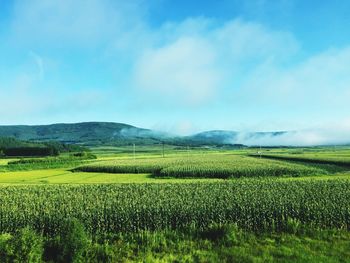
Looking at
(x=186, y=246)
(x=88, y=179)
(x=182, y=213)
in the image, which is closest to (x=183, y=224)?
(x=182, y=213)

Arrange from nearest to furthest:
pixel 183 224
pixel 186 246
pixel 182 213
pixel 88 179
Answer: pixel 186 246, pixel 183 224, pixel 182 213, pixel 88 179

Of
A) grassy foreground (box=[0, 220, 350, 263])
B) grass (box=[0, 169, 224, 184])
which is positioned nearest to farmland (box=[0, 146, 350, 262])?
grassy foreground (box=[0, 220, 350, 263])

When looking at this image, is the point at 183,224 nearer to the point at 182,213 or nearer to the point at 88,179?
the point at 182,213

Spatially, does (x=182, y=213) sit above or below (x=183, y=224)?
above

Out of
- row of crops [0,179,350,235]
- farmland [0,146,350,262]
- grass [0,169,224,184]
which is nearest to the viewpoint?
farmland [0,146,350,262]

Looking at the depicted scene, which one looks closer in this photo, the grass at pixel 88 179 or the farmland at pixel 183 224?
the farmland at pixel 183 224

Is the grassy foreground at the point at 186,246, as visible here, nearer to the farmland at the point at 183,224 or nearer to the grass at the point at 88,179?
the farmland at the point at 183,224

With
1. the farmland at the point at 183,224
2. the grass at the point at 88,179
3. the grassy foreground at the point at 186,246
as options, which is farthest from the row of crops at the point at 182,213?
the grass at the point at 88,179

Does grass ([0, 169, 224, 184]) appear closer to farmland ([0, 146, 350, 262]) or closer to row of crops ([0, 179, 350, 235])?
farmland ([0, 146, 350, 262])

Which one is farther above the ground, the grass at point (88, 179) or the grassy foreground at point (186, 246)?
the grass at point (88, 179)

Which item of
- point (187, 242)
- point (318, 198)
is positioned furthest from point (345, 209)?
point (187, 242)

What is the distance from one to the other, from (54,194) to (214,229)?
14.8 metres

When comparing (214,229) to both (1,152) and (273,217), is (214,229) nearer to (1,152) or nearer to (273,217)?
(273,217)

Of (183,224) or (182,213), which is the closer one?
(183,224)
